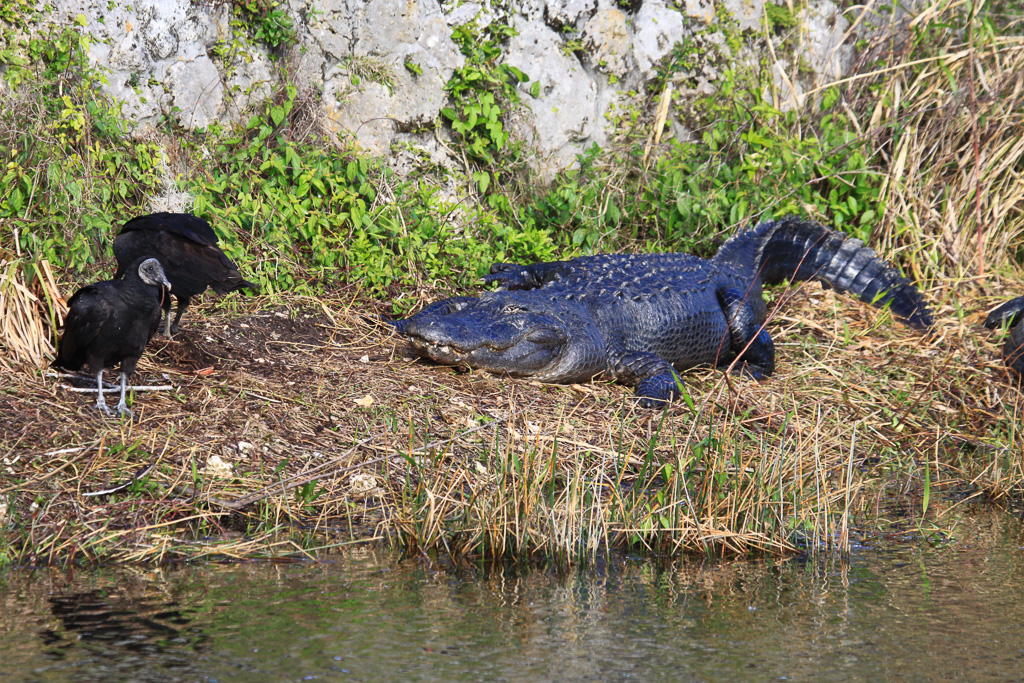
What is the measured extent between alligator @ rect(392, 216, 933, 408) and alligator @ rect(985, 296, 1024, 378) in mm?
406

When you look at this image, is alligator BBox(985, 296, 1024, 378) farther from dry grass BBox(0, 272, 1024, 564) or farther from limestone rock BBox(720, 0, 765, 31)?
limestone rock BBox(720, 0, 765, 31)

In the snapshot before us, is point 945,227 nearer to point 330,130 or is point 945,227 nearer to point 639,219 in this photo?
point 639,219

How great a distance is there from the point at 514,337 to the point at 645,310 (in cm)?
87

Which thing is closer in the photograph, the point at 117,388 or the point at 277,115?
the point at 117,388

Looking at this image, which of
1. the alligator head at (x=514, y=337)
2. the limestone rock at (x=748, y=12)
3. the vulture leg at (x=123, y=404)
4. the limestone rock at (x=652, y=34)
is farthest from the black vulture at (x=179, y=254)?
the limestone rock at (x=748, y=12)

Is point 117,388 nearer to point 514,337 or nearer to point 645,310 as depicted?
point 514,337

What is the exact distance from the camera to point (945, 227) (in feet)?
20.9

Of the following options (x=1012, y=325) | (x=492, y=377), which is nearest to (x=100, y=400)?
(x=492, y=377)

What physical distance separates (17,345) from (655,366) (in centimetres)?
293

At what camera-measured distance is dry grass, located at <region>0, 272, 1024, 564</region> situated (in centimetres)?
304

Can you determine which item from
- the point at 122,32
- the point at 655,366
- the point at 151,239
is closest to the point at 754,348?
the point at 655,366

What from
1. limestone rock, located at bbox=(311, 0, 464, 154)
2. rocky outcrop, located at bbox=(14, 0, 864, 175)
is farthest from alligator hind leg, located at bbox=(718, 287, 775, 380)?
limestone rock, located at bbox=(311, 0, 464, 154)

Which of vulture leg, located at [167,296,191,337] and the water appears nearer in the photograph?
the water

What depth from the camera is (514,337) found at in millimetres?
4859
